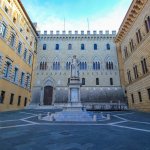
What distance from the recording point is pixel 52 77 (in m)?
26.8

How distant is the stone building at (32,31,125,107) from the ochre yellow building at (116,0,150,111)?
20.5ft

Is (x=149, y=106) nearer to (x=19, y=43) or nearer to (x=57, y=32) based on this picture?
(x=19, y=43)

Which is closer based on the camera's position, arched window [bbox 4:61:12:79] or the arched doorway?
arched window [bbox 4:61:12:79]

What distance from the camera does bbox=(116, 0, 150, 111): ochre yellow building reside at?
1473 centimetres

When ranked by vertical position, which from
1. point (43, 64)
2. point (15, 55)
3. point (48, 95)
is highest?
point (43, 64)

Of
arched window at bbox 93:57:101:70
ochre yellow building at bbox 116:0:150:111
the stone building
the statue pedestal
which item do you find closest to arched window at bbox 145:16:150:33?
ochre yellow building at bbox 116:0:150:111

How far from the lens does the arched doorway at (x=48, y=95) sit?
2508 centimetres

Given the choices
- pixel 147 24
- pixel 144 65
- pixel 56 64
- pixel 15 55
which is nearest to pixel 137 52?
pixel 144 65

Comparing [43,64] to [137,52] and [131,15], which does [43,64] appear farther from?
[131,15]

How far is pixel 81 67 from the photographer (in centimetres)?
2780

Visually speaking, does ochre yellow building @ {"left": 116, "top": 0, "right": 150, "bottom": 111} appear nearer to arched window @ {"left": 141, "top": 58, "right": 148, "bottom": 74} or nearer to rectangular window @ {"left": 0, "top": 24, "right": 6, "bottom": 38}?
arched window @ {"left": 141, "top": 58, "right": 148, "bottom": 74}

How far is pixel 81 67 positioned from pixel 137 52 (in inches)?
514

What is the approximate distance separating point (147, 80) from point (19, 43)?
19568 millimetres

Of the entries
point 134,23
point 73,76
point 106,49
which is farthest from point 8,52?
point 106,49
